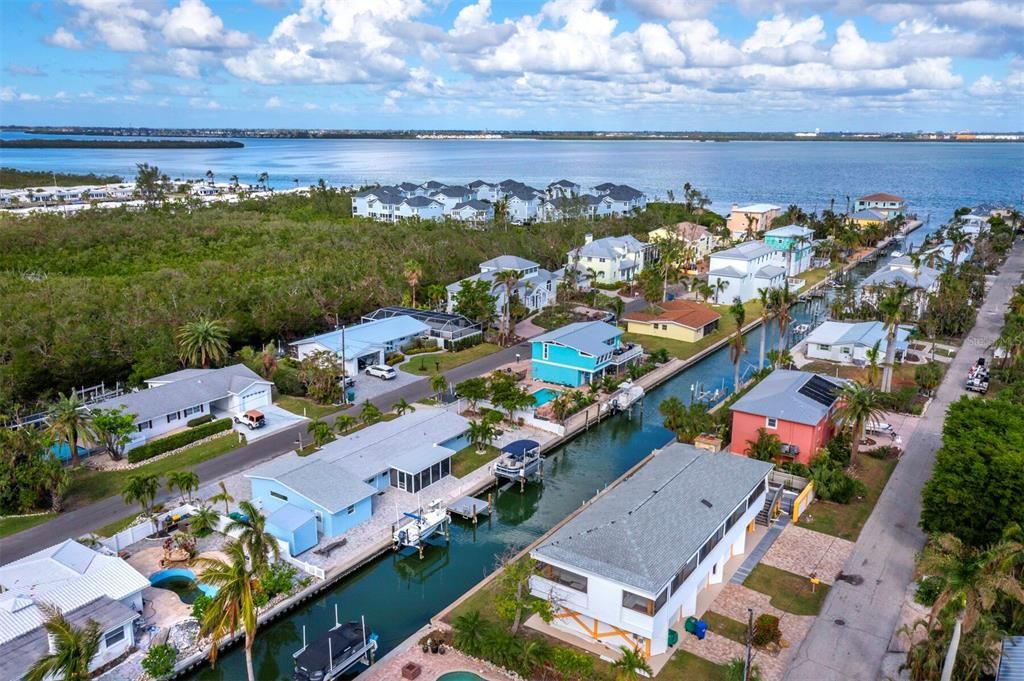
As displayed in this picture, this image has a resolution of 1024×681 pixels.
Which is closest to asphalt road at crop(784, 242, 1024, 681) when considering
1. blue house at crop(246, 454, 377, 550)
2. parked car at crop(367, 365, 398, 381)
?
blue house at crop(246, 454, 377, 550)

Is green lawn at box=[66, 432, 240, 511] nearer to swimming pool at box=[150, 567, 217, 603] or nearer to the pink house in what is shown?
swimming pool at box=[150, 567, 217, 603]

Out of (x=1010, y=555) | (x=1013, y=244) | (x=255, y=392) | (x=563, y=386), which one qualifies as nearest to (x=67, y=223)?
(x=255, y=392)

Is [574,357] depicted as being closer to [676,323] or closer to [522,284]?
[676,323]

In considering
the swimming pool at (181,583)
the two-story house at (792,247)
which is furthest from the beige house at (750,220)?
the swimming pool at (181,583)

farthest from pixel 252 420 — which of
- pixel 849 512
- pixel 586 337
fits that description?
pixel 849 512

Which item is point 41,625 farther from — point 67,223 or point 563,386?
point 67,223

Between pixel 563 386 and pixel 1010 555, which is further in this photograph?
pixel 563 386
